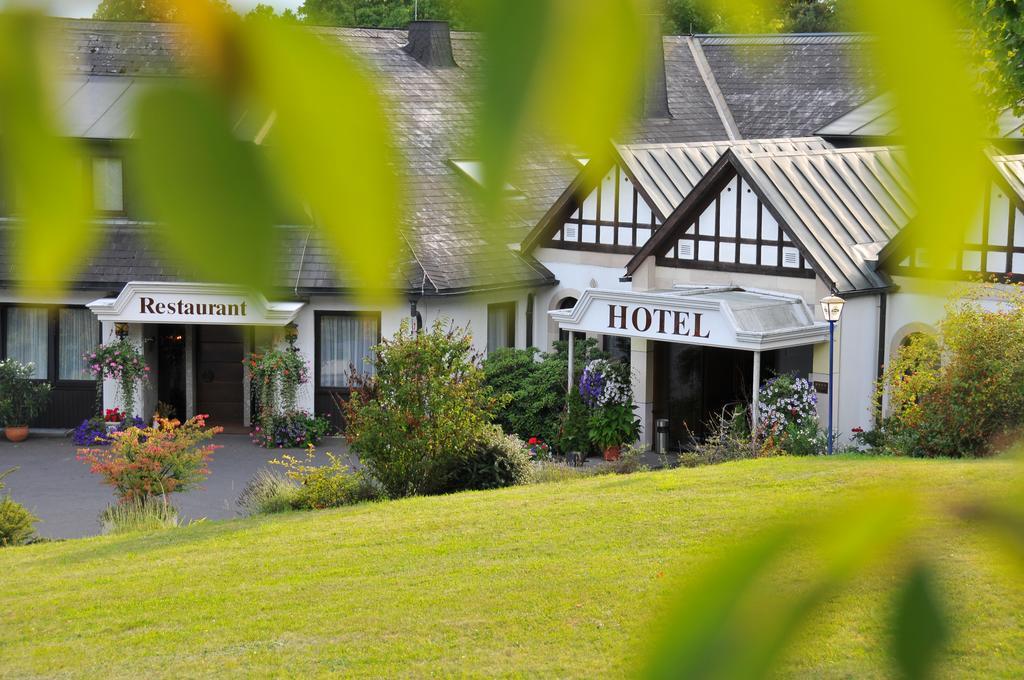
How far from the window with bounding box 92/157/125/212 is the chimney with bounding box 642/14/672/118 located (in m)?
0.25

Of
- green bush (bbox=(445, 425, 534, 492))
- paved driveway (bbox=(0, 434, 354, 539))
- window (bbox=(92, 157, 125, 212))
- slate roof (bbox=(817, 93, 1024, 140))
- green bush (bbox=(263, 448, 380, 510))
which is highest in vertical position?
slate roof (bbox=(817, 93, 1024, 140))

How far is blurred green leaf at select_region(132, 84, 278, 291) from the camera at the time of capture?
0.63 meters

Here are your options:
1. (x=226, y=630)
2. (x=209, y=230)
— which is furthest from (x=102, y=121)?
(x=226, y=630)

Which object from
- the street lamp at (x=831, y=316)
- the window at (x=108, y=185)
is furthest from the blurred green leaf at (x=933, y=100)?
the street lamp at (x=831, y=316)

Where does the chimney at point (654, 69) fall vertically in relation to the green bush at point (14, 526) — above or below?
above

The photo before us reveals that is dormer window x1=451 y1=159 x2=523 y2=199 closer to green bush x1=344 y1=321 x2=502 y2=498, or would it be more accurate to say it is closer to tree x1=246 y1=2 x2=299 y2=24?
tree x1=246 y1=2 x2=299 y2=24

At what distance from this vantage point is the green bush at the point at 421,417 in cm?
1455

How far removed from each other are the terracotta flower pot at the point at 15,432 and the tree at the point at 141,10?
65.0 ft

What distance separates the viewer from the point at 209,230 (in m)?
0.64

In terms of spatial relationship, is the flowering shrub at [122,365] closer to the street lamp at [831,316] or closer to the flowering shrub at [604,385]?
the flowering shrub at [604,385]

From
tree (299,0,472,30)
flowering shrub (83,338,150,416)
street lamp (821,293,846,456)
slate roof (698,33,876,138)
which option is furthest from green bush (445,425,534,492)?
tree (299,0,472,30)

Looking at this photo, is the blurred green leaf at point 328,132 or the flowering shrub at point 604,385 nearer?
the blurred green leaf at point 328,132

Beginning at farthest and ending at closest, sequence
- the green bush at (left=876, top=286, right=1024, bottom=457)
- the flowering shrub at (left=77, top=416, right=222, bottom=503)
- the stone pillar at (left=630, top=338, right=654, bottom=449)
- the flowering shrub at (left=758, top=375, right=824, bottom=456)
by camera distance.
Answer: the stone pillar at (left=630, top=338, right=654, bottom=449) → the flowering shrub at (left=758, top=375, right=824, bottom=456) → the flowering shrub at (left=77, top=416, right=222, bottom=503) → the green bush at (left=876, top=286, right=1024, bottom=457)

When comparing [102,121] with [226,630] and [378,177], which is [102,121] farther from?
[226,630]
